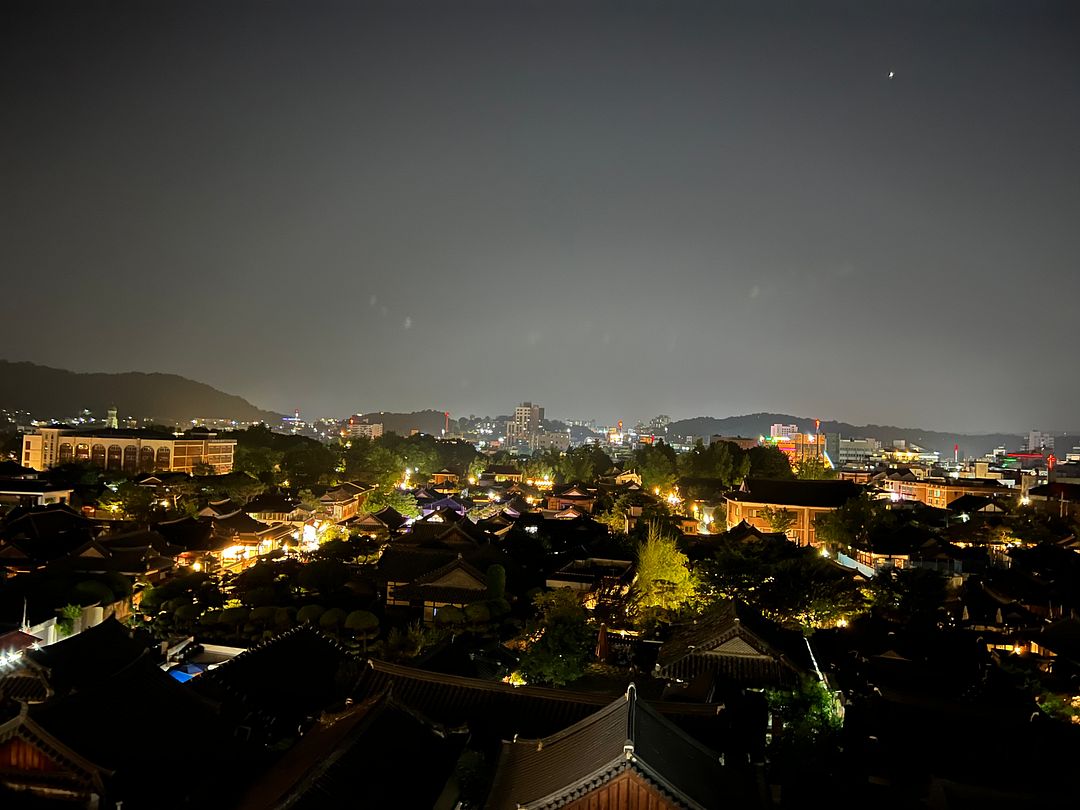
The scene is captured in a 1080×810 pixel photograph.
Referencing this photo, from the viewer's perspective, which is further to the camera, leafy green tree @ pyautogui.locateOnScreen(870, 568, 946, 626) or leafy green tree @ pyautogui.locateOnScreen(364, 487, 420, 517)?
leafy green tree @ pyautogui.locateOnScreen(364, 487, 420, 517)

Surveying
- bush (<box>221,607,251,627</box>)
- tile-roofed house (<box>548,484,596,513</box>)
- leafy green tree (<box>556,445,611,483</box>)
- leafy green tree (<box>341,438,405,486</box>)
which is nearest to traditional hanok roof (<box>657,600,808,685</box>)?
bush (<box>221,607,251,627</box>)

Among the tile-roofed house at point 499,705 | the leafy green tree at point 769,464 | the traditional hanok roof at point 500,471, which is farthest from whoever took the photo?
the traditional hanok roof at point 500,471

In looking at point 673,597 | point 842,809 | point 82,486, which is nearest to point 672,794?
point 842,809

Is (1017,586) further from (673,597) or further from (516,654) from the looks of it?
(516,654)

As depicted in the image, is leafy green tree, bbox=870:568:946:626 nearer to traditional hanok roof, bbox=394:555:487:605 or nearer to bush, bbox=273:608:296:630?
traditional hanok roof, bbox=394:555:487:605

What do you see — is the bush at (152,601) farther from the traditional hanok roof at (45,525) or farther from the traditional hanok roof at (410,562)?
the traditional hanok roof at (45,525)

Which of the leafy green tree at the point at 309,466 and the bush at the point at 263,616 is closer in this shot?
the bush at the point at 263,616

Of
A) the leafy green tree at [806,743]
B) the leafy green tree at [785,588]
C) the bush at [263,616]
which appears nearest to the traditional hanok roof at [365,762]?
the leafy green tree at [806,743]
